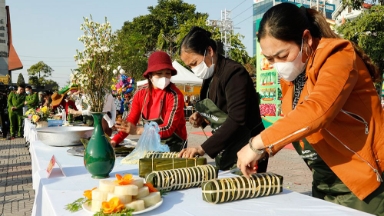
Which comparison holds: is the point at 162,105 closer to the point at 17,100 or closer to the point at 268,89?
the point at 268,89

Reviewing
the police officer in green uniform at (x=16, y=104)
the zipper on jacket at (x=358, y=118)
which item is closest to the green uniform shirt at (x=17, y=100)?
the police officer in green uniform at (x=16, y=104)

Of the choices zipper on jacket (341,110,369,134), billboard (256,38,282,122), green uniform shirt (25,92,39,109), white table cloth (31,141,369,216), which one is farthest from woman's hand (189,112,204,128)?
green uniform shirt (25,92,39,109)

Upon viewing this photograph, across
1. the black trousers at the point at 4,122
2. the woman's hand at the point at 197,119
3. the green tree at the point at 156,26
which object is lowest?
the black trousers at the point at 4,122

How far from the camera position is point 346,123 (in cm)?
135

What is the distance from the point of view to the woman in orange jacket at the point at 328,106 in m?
1.19

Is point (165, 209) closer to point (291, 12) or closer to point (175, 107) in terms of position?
point (291, 12)

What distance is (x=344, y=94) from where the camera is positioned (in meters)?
1.20

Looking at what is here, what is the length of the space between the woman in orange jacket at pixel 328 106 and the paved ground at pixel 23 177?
128 inches

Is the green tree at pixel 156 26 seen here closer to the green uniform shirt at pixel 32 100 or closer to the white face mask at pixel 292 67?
the green uniform shirt at pixel 32 100

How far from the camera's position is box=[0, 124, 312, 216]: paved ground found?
442 centimetres

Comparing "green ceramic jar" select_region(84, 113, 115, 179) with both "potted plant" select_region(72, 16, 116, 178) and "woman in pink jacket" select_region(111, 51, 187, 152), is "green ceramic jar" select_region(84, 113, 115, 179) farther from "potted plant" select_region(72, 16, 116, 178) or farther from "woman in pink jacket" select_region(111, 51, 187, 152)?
"woman in pink jacket" select_region(111, 51, 187, 152)

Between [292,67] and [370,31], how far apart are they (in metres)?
11.2

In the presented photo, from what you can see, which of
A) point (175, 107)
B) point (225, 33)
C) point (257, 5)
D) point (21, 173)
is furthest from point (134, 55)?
point (257, 5)

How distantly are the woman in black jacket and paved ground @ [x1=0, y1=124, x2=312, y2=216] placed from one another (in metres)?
2.63
